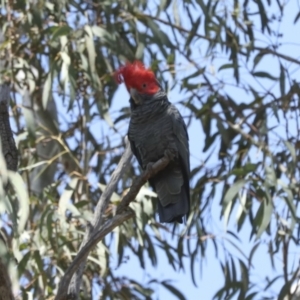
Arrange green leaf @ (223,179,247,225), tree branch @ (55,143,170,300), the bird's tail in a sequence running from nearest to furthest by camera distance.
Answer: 1. tree branch @ (55,143,170,300)
2. the bird's tail
3. green leaf @ (223,179,247,225)

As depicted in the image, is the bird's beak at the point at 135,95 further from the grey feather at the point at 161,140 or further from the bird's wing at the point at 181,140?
the bird's wing at the point at 181,140

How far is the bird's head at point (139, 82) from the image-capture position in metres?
3.66

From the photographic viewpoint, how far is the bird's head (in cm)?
366

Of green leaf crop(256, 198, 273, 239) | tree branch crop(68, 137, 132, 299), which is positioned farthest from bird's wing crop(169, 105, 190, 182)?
green leaf crop(256, 198, 273, 239)

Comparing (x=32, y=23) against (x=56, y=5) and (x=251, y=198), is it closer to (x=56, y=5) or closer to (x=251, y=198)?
(x=56, y=5)

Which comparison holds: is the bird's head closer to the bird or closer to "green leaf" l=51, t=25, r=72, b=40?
the bird

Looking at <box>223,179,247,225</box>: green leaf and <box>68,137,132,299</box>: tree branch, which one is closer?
<box>68,137,132,299</box>: tree branch

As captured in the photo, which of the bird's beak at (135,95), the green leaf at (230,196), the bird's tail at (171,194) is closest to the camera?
the bird's tail at (171,194)

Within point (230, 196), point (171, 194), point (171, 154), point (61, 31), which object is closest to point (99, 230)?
point (171, 194)

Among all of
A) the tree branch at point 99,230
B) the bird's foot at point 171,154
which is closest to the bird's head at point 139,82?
the bird's foot at point 171,154

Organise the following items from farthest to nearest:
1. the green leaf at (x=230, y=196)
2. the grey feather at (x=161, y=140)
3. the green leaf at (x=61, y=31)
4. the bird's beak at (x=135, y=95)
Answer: the green leaf at (x=61, y=31) → the green leaf at (x=230, y=196) → the bird's beak at (x=135, y=95) → the grey feather at (x=161, y=140)

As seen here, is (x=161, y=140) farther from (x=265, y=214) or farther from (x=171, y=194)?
(x=265, y=214)

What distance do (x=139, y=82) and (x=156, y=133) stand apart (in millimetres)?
229

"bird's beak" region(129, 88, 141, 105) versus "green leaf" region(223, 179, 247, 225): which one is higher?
"bird's beak" region(129, 88, 141, 105)
